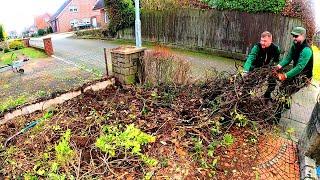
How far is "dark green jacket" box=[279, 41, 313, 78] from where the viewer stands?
4.78 meters

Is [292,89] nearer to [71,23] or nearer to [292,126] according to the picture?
[292,126]

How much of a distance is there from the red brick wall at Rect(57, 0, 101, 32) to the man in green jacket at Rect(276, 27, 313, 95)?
46272 millimetres

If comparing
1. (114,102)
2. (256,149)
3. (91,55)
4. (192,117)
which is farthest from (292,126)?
(91,55)

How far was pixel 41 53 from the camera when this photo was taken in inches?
587

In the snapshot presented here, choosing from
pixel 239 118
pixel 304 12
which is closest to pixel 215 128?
pixel 239 118

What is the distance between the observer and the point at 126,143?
4129mm

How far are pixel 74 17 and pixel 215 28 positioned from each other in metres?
39.8

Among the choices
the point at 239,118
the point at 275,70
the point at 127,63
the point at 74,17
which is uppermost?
the point at 74,17

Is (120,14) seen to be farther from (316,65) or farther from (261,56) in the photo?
(261,56)

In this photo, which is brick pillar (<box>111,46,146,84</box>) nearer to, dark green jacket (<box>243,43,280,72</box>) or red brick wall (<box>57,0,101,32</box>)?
dark green jacket (<box>243,43,280,72</box>)

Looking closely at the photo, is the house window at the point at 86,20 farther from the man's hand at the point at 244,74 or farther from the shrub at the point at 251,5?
the man's hand at the point at 244,74

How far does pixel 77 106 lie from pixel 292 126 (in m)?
4.15

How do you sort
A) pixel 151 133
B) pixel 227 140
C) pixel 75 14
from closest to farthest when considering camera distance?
pixel 227 140 → pixel 151 133 → pixel 75 14

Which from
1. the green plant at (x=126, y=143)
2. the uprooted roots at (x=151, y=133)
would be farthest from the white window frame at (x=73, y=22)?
the green plant at (x=126, y=143)
